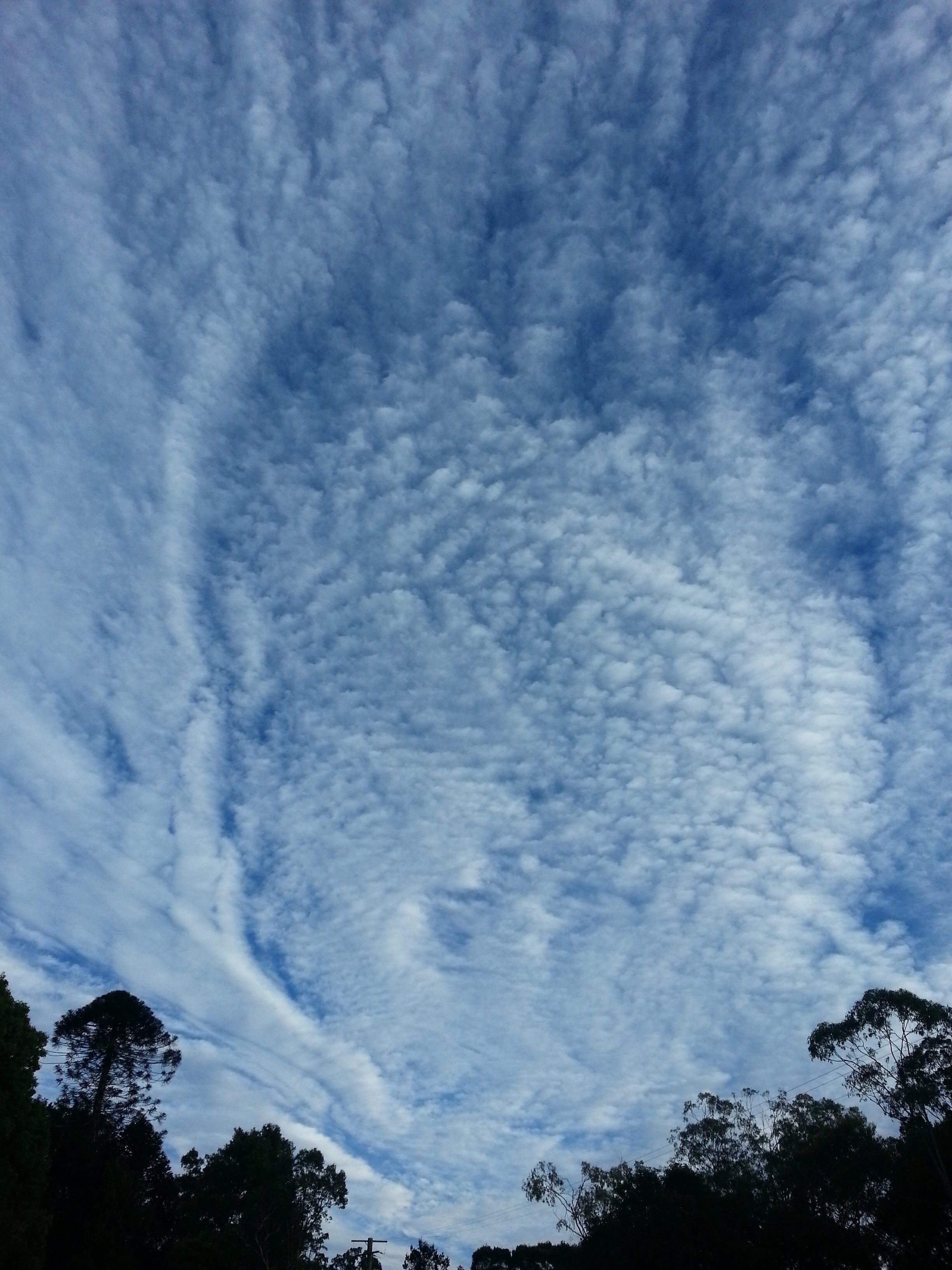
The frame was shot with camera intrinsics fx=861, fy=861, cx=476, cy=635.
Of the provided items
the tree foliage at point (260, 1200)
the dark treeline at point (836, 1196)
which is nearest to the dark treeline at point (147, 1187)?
the tree foliage at point (260, 1200)

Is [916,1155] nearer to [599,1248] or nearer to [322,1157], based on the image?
[599,1248]

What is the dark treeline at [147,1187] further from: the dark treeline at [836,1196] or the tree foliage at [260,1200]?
the dark treeline at [836,1196]

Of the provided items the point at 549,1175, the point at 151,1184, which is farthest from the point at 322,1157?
the point at 549,1175

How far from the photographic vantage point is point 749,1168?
145ft

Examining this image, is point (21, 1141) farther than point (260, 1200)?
No

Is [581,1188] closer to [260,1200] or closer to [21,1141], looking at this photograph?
[260,1200]

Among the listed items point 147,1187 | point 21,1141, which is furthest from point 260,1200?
point 21,1141

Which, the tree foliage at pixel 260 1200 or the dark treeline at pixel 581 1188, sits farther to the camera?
the tree foliage at pixel 260 1200

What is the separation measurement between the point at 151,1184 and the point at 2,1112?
31.5 metres

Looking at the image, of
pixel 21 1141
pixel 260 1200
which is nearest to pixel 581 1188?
pixel 260 1200

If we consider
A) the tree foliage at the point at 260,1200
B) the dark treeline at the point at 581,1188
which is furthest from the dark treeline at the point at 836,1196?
the tree foliage at the point at 260,1200

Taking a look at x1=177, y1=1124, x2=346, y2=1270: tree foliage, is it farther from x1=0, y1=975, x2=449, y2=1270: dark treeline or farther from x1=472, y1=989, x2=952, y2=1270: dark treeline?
x1=472, y1=989, x2=952, y2=1270: dark treeline

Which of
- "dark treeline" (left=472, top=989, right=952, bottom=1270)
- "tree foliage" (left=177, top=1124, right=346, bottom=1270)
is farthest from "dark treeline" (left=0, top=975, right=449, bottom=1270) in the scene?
"dark treeline" (left=472, top=989, right=952, bottom=1270)

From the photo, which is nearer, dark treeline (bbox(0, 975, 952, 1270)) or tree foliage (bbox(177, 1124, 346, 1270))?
dark treeline (bbox(0, 975, 952, 1270))
